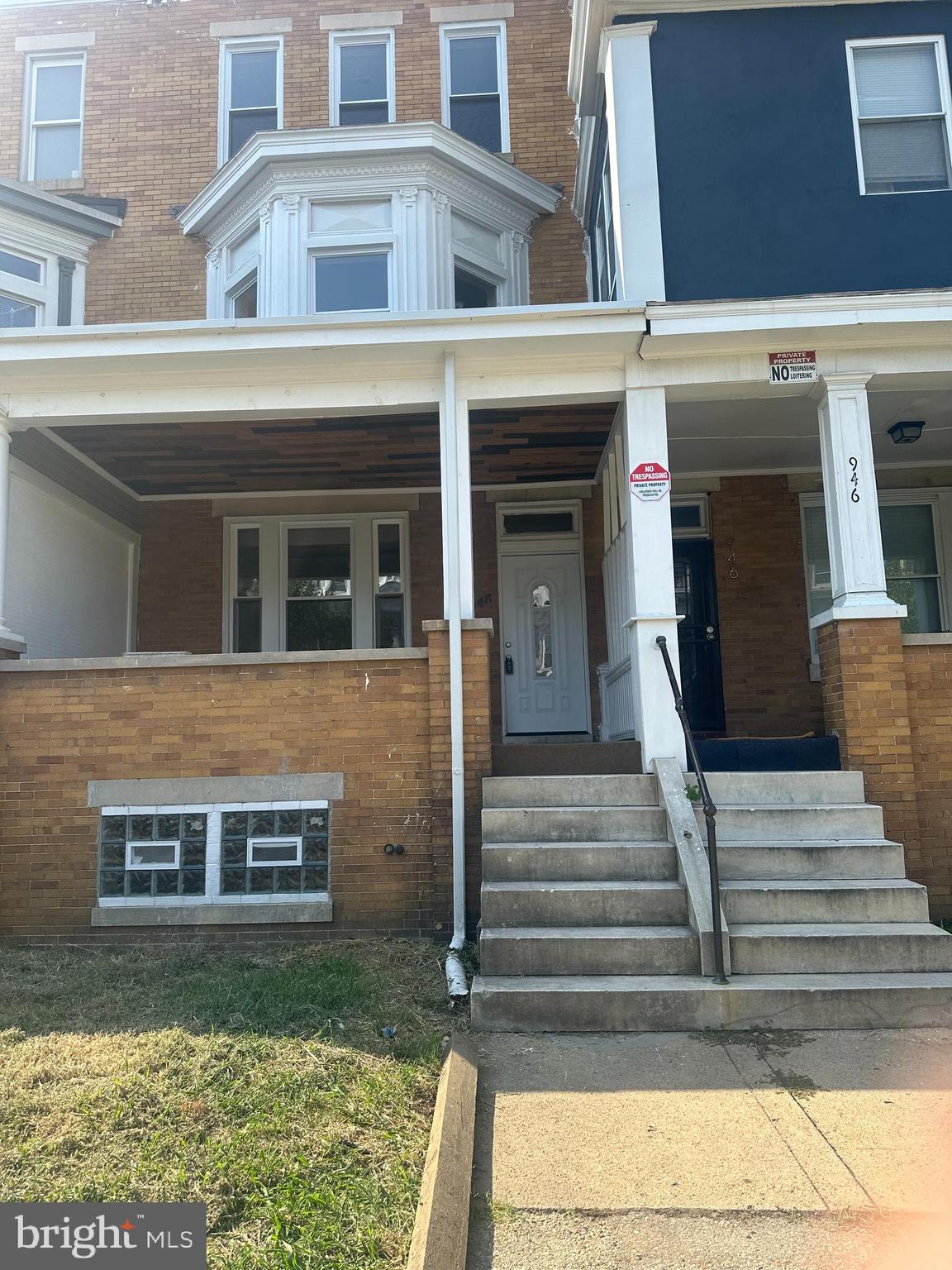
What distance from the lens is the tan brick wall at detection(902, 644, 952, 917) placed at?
6711mm

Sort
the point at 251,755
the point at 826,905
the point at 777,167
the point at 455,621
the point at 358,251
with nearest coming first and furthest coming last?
the point at 826,905 → the point at 455,621 → the point at 251,755 → the point at 777,167 → the point at 358,251

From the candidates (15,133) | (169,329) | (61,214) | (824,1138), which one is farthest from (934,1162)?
(15,133)

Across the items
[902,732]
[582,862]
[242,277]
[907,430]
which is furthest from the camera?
[242,277]

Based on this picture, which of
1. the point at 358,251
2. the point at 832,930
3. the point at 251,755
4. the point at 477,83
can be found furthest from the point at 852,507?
the point at 477,83

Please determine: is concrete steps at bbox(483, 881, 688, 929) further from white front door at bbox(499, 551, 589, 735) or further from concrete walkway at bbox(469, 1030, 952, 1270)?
white front door at bbox(499, 551, 589, 735)

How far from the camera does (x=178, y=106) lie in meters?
12.2

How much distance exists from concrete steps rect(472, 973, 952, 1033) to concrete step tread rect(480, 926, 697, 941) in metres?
0.34

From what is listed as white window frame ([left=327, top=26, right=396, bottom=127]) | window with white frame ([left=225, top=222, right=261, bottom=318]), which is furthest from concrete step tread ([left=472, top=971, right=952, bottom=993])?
white window frame ([left=327, top=26, right=396, bottom=127])

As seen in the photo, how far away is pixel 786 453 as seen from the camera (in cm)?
941

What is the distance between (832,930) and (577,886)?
58.5 inches

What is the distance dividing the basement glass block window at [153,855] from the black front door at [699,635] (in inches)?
200

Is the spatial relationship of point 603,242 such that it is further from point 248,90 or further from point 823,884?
point 823,884

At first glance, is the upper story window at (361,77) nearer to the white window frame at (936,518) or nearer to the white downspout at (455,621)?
the white downspout at (455,621)

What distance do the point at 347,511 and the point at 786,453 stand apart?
474 centimetres
